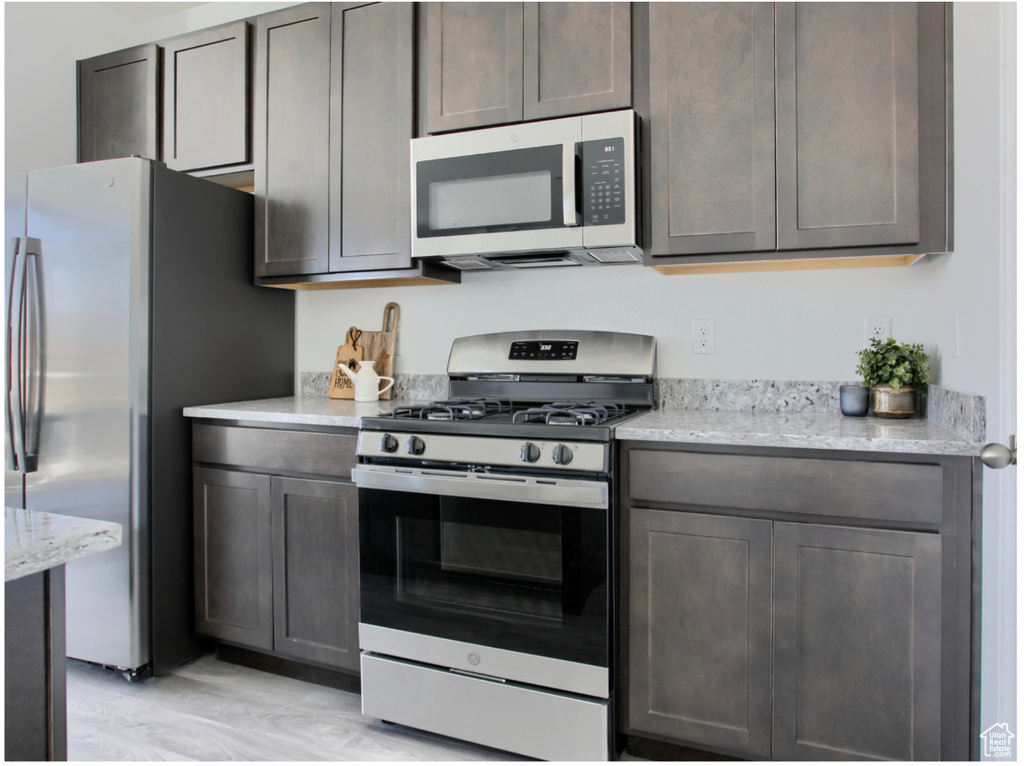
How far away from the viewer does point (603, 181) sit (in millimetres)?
2035

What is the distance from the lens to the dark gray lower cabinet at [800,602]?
1.53 m

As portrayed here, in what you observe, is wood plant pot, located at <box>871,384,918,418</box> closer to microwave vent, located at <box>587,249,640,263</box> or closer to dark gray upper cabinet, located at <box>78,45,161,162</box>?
microwave vent, located at <box>587,249,640,263</box>

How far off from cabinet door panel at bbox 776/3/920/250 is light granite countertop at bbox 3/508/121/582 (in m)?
1.75

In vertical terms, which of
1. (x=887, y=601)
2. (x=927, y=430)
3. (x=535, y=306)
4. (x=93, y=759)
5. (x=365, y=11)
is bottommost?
(x=93, y=759)

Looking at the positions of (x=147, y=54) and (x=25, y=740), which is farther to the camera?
(x=147, y=54)

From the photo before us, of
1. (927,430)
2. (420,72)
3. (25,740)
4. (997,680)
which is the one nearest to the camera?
(25,740)

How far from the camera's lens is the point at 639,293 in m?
2.36

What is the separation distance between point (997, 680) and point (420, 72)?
2.33 m

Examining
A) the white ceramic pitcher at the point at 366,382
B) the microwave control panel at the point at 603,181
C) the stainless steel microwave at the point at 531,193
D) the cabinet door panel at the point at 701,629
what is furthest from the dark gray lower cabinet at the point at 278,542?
the microwave control panel at the point at 603,181

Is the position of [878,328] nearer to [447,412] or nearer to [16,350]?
[447,412]

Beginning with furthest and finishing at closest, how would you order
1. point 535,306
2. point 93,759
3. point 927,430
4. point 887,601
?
point 535,306
point 93,759
point 927,430
point 887,601

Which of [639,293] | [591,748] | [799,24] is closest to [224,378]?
[639,293]

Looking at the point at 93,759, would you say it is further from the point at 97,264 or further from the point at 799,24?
the point at 799,24

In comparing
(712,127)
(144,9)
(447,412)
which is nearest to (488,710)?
(447,412)
